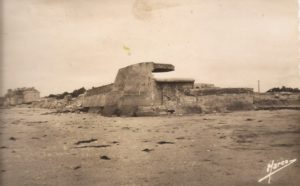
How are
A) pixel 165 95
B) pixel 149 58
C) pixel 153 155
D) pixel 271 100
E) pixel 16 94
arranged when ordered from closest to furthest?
pixel 153 155 < pixel 16 94 < pixel 149 58 < pixel 165 95 < pixel 271 100

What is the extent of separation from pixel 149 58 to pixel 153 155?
245cm

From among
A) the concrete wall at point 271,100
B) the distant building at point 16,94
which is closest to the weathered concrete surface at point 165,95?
the concrete wall at point 271,100

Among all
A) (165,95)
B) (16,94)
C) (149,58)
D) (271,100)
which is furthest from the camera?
(271,100)

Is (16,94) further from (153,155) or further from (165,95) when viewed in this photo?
(165,95)

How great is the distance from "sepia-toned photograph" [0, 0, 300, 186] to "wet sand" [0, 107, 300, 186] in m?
0.01

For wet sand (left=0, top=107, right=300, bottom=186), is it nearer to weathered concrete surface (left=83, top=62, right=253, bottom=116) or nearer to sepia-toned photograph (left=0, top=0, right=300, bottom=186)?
sepia-toned photograph (left=0, top=0, right=300, bottom=186)

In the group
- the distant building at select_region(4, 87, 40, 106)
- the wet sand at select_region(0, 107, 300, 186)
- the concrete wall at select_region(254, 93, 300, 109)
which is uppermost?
the distant building at select_region(4, 87, 40, 106)

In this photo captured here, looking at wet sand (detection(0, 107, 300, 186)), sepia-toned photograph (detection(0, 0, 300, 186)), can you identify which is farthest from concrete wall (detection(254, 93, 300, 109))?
wet sand (detection(0, 107, 300, 186))

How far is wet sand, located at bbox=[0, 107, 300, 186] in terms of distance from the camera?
10.7 ft

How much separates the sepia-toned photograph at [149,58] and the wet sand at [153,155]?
0.04 feet

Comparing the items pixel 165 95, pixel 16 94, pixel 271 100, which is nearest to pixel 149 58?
pixel 165 95

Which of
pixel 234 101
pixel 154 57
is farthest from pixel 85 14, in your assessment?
pixel 234 101

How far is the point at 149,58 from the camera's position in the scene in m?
5.95

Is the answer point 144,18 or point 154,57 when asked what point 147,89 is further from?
point 144,18
